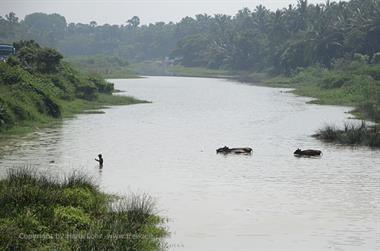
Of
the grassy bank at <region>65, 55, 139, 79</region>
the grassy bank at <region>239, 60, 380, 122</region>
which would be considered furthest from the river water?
the grassy bank at <region>65, 55, 139, 79</region>

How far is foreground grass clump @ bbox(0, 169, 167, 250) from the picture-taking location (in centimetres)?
1427

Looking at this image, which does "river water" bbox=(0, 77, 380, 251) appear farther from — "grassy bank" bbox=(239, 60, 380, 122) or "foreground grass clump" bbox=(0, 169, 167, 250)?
"grassy bank" bbox=(239, 60, 380, 122)

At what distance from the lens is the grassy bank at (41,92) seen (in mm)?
41094

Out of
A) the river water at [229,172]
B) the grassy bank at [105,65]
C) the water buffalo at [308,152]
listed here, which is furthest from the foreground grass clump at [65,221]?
the grassy bank at [105,65]

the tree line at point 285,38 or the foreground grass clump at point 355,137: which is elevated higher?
the tree line at point 285,38

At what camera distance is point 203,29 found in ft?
646

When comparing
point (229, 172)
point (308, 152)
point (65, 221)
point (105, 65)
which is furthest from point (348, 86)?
point (105, 65)

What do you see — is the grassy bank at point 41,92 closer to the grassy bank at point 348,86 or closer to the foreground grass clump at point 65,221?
the grassy bank at point 348,86

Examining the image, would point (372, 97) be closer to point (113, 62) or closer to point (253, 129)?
point (253, 129)

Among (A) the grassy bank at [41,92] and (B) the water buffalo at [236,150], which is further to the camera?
(A) the grassy bank at [41,92]

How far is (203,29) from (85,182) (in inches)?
A: 7030

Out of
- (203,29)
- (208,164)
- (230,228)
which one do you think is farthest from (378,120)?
(203,29)

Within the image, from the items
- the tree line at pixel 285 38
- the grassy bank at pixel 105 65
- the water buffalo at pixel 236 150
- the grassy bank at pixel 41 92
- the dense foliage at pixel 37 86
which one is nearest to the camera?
the water buffalo at pixel 236 150

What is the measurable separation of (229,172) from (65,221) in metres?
13.0
